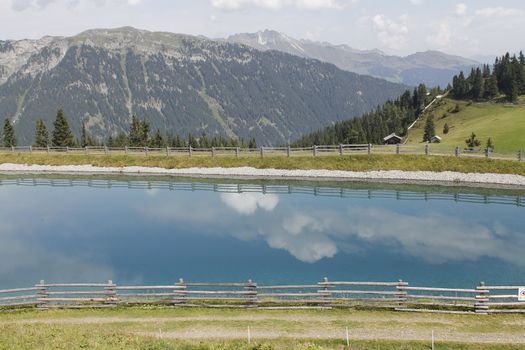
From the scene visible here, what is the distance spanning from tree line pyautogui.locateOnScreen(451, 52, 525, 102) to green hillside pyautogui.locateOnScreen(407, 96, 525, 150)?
3845 mm

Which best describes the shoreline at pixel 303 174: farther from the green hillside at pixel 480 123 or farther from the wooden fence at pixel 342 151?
the green hillside at pixel 480 123

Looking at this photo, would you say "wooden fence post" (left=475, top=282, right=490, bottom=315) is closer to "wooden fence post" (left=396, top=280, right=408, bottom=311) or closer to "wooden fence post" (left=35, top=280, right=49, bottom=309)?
"wooden fence post" (left=396, top=280, right=408, bottom=311)

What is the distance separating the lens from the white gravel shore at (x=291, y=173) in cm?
7050

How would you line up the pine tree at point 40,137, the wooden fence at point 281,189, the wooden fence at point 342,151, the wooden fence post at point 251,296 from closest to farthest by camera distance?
the wooden fence post at point 251,296 < the wooden fence at point 281,189 < the wooden fence at point 342,151 < the pine tree at point 40,137

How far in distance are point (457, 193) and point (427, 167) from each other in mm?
9667

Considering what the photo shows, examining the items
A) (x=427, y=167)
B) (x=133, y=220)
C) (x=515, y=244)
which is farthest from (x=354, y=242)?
(x=427, y=167)

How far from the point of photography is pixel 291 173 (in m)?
79.9

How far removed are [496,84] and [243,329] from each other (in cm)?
16254

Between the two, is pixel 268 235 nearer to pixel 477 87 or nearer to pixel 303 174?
pixel 303 174

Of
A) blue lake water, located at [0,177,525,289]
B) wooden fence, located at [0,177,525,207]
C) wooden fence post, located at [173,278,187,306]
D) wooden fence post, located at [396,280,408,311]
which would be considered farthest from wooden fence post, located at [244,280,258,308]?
wooden fence, located at [0,177,525,207]

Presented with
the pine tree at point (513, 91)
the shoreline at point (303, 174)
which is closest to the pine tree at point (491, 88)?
the pine tree at point (513, 91)

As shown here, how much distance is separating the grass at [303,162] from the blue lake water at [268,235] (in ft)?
20.5

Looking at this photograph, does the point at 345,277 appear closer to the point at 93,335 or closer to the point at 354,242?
the point at 354,242

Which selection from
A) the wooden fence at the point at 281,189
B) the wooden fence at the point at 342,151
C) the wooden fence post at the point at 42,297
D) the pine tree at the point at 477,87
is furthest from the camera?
the pine tree at the point at 477,87
